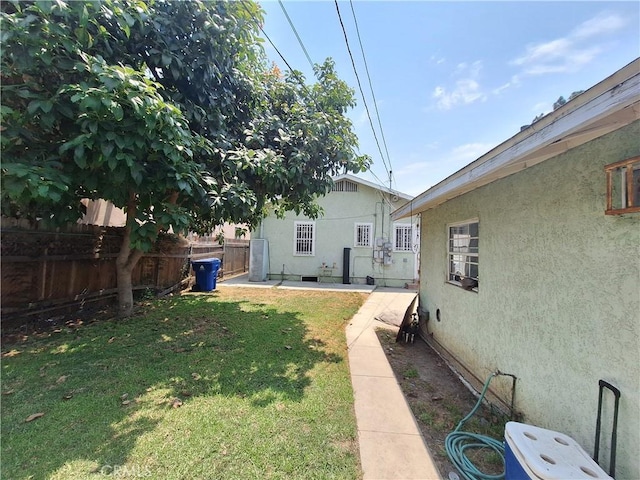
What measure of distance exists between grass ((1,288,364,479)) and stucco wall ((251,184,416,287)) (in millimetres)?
7586

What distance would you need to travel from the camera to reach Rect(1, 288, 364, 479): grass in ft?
7.06

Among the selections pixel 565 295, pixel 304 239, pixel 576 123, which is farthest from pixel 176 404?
pixel 304 239

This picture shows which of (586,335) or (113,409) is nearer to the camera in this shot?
(586,335)

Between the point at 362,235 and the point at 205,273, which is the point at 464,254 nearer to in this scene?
the point at 205,273

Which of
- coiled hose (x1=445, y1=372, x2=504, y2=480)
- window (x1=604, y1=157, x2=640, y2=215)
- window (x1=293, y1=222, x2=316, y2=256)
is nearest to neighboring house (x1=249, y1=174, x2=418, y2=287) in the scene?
window (x1=293, y1=222, x2=316, y2=256)

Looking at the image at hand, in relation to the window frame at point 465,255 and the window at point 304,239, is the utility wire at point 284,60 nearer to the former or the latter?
the window frame at point 465,255

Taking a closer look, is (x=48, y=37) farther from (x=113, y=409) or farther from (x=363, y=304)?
(x=363, y=304)

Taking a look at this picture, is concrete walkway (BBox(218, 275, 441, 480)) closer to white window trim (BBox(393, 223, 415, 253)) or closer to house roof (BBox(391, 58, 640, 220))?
house roof (BBox(391, 58, 640, 220))

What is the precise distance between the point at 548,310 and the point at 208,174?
478 cm

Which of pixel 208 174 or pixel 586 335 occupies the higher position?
pixel 208 174

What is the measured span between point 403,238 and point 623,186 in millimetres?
11052

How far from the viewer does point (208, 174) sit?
184 inches

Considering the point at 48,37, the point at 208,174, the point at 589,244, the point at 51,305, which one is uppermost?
the point at 48,37

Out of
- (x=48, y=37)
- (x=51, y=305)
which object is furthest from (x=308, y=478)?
(x=51, y=305)
